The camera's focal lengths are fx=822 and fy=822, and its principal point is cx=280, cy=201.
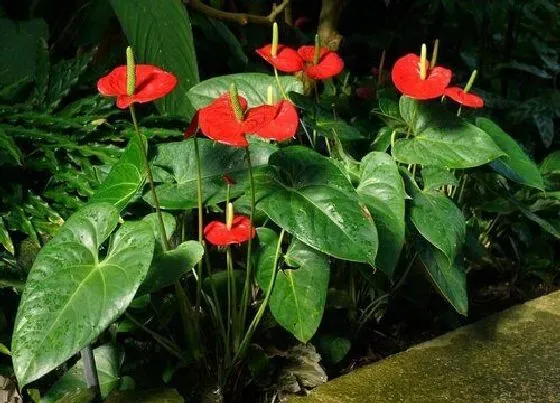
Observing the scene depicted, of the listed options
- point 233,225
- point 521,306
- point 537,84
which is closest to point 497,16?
point 537,84

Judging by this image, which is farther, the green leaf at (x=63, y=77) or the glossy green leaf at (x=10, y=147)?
the green leaf at (x=63, y=77)

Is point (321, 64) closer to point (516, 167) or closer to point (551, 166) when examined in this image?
point (516, 167)

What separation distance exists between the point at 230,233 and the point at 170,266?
0.17 metres

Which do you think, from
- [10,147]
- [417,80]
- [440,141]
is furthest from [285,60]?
[10,147]

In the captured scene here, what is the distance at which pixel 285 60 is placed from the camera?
187cm

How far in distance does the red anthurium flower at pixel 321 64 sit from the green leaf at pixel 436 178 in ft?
1.04

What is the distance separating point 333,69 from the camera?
6.28 ft

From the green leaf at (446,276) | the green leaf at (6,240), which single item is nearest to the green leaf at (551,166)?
the green leaf at (446,276)

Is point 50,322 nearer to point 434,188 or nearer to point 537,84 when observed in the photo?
point 434,188

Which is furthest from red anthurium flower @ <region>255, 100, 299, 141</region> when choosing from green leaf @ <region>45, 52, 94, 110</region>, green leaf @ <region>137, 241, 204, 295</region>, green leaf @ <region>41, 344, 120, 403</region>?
green leaf @ <region>45, 52, 94, 110</region>

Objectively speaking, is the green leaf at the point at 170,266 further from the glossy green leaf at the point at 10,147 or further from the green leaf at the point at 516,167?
the green leaf at the point at 516,167

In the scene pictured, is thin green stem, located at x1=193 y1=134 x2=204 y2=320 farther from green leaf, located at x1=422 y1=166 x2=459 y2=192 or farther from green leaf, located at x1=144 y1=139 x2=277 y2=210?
green leaf, located at x1=422 y1=166 x2=459 y2=192

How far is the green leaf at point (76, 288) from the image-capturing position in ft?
4.16

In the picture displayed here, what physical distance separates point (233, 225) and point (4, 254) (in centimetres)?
53
